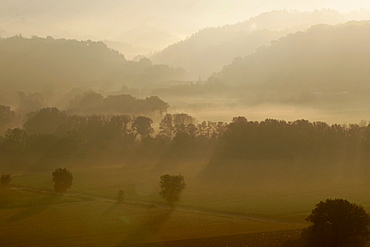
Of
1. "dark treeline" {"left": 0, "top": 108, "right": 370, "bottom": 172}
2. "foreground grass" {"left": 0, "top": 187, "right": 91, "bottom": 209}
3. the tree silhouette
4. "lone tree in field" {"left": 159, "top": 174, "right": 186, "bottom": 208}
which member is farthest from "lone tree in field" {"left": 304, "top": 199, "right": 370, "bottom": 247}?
the tree silhouette

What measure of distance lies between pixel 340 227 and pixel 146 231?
2966 centimetres

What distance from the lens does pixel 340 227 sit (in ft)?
194

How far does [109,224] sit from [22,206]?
930 inches

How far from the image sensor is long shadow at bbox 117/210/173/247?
60250 millimetres

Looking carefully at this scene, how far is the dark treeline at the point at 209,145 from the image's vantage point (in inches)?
5281

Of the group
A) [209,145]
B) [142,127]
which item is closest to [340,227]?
[209,145]

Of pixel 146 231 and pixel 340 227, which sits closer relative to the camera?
pixel 340 227

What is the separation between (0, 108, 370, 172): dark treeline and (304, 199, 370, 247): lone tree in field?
7106 centimetres

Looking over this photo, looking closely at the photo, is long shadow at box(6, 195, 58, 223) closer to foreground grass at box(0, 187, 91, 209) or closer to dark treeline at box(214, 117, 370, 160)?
foreground grass at box(0, 187, 91, 209)

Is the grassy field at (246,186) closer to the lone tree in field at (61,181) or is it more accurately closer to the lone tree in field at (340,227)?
the lone tree in field at (61,181)

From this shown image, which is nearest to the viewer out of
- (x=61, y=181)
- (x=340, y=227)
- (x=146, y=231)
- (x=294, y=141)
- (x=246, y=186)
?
(x=340, y=227)

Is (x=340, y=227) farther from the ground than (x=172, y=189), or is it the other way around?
(x=172, y=189)

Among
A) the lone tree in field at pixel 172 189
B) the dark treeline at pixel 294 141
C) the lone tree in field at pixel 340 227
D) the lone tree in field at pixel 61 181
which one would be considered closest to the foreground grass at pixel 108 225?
the lone tree in field at pixel 172 189

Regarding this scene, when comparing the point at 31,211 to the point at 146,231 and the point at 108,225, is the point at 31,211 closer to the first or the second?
the point at 108,225
